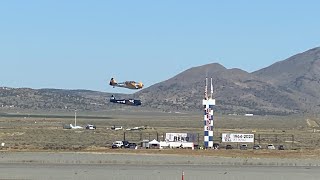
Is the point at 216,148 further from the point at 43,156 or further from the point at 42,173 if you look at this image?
Result: the point at 42,173

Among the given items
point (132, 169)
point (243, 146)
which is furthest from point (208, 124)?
point (132, 169)

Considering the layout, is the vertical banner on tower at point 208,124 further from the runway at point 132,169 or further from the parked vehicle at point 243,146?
the runway at point 132,169

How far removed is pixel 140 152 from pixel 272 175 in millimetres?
24936

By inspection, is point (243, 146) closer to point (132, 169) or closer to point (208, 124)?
point (208, 124)

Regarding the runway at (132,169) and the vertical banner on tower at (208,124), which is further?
the vertical banner on tower at (208,124)

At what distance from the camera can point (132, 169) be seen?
2024 inches

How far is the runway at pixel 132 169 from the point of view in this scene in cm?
4647

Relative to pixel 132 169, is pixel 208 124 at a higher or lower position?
higher

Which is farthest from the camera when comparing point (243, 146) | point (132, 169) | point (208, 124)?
point (243, 146)

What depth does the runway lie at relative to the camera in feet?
152

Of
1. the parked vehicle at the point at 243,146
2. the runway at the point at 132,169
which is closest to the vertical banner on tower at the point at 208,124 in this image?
the parked vehicle at the point at 243,146

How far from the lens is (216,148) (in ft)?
265

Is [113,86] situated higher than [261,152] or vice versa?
[113,86]

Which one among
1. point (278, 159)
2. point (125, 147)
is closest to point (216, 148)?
point (125, 147)
